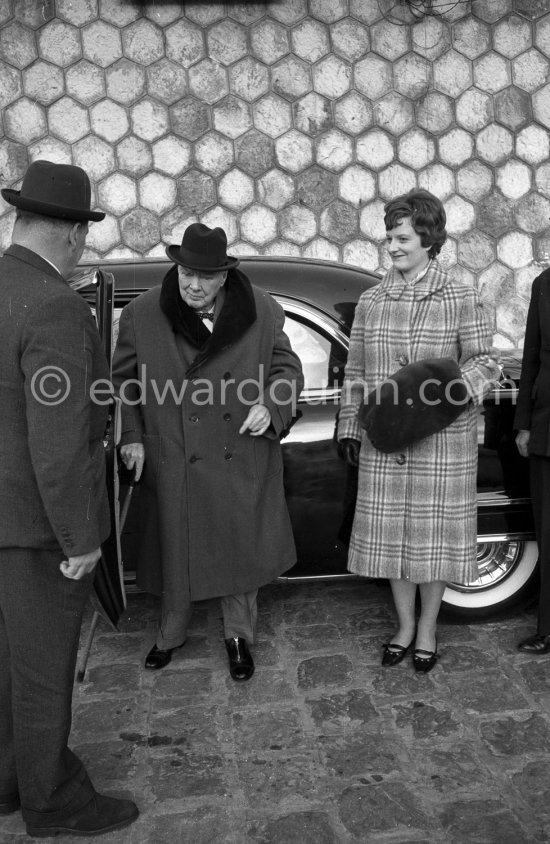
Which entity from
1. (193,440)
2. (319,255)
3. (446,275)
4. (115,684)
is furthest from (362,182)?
(115,684)

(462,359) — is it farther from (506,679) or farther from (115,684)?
(115,684)

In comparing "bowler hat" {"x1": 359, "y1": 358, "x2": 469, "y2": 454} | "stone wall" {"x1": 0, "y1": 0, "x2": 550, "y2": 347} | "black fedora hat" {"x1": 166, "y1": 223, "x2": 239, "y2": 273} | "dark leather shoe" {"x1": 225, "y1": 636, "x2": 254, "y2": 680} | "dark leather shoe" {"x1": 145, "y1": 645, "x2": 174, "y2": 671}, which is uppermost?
"stone wall" {"x1": 0, "y1": 0, "x2": 550, "y2": 347}

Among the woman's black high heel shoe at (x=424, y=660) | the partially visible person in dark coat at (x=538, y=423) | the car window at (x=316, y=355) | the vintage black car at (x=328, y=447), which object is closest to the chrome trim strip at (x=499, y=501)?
the vintage black car at (x=328, y=447)

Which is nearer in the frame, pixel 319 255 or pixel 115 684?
pixel 115 684

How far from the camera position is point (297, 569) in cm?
398

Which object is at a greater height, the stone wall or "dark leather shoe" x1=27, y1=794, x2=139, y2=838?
the stone wall

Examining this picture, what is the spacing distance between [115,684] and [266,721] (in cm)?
70

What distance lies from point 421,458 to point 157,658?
1.42m

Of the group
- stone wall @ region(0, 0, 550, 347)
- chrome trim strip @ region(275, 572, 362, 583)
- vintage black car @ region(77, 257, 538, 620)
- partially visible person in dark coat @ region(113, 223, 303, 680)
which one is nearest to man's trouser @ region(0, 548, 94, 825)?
partially visible person in dark coat @ region(113, 223, 303, 680)

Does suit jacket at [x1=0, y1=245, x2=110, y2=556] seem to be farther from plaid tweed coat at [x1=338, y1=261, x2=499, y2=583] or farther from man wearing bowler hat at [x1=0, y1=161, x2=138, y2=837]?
plaid tweed coat at [x1=338, y1=261, x2=499, y2=583]

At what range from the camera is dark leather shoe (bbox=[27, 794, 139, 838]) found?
2635 millimetres

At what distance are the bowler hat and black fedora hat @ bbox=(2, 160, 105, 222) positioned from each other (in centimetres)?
144

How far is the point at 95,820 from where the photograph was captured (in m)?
2.68

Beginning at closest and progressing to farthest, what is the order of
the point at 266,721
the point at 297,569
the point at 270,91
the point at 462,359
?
1. the point at 266,721
2. the point at 462,359
3. the point at 297,569
4. the point at 270,91
